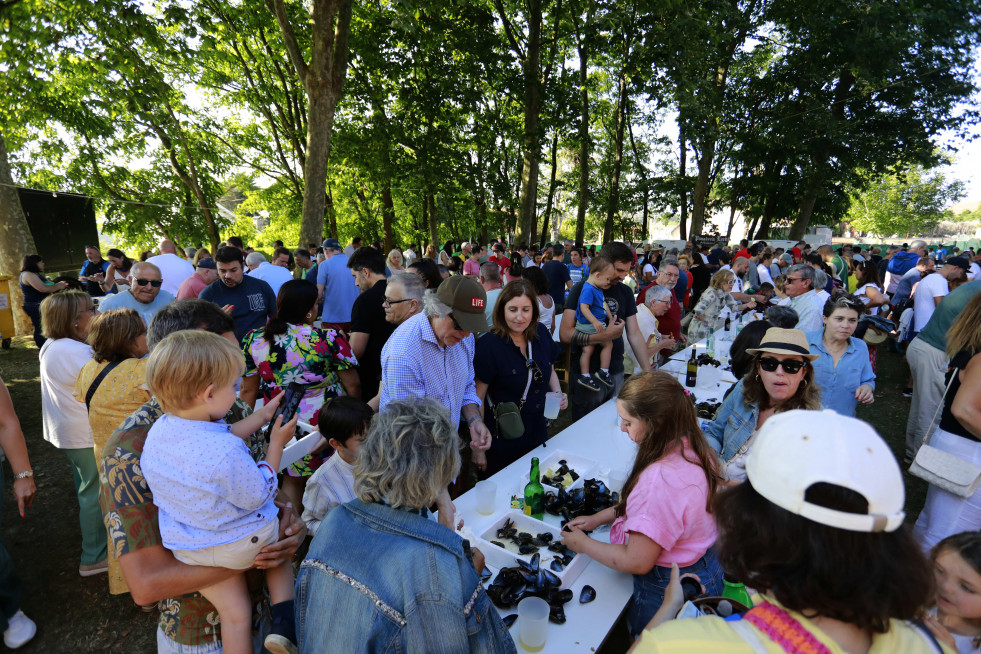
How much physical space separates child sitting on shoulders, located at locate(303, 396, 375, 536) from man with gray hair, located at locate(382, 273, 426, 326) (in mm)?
1188

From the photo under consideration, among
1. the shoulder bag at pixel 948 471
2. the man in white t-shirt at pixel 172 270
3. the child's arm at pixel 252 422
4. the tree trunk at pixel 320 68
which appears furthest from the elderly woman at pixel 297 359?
the tree trunk at pixel 320 68

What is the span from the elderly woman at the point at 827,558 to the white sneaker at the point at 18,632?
3593 millimetres

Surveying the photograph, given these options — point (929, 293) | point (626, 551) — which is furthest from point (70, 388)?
point (929, 293)

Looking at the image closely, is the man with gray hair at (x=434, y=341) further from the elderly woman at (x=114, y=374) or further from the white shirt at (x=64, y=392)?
the white shirt at (x=64, y=392)

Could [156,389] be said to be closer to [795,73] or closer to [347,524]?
[347,524]

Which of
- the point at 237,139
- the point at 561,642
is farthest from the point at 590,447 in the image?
the point at 237,139

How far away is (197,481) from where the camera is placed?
1418 millimetres

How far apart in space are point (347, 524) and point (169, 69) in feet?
55.3

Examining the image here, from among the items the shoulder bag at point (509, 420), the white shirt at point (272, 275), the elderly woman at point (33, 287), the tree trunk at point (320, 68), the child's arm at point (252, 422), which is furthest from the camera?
the tree trunk at point (320, 68)

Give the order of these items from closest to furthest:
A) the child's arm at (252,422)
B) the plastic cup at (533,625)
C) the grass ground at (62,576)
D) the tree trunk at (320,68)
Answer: the plastic cup at (533,625), the child's arm at (252,422), the grass ground at (62,576), the tree trunk at (320,68)

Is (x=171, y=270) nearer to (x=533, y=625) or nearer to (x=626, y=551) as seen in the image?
(x=533, y=625)

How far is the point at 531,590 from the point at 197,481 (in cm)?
128

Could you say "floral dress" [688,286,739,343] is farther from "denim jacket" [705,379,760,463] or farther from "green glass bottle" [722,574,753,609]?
"green glass bottle" [722,574,753,609]

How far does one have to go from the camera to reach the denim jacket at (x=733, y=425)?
2596 millimetres
